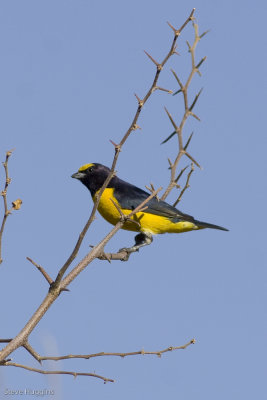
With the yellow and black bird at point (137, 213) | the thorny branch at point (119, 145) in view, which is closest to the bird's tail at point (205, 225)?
the yellow and black bird at point (137, 213)

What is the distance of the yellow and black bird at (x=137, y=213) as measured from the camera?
6.84 m

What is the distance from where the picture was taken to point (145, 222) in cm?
683

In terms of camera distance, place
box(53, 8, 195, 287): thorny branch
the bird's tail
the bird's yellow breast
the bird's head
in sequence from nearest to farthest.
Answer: box(53, 8, 195, 287): thorny branch
the bird's yellow breast
the bird's tail
the bird's head

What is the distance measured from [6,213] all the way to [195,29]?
1.64 metres

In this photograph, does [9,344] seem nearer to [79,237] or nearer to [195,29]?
[79,237]

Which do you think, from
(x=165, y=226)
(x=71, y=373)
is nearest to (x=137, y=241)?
(x=165, y=226)

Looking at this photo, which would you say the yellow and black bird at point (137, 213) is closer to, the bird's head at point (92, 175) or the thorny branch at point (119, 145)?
the bird's head at point (92, 175)

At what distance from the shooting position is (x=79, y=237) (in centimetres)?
256

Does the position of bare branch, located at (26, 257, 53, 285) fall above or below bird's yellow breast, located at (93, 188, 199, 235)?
below

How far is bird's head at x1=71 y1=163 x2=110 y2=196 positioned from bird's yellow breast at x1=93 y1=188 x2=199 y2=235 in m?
0.43

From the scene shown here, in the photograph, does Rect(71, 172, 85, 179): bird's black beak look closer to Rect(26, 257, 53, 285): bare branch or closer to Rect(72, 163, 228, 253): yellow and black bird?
Answer: Rect(72, 163, 228, 253): yellow and black bird

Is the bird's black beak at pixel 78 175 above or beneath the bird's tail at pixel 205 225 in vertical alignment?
beneath

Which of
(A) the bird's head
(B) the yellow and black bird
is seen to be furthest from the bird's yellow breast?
(A) the bird's head

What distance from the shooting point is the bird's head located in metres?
7.95
